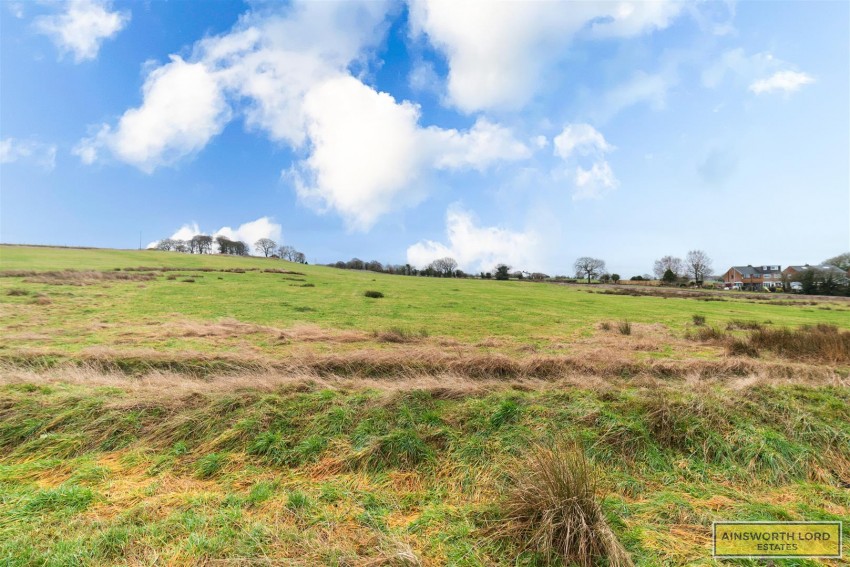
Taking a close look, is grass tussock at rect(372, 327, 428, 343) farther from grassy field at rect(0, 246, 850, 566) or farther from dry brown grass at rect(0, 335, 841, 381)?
dry brown grass at rect(0, 335, 841, 381)

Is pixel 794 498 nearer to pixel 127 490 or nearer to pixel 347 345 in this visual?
pixel 127 490

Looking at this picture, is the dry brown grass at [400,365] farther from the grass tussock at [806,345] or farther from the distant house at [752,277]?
the distant house at [752,277]

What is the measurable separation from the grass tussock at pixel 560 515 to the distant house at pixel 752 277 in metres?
165

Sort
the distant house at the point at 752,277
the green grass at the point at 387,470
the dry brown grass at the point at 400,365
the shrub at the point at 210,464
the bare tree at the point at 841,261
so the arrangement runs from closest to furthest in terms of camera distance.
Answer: the green grass at the point at 387,470
the shrub at the point at 210,464
the dry brown grass at the point at 400,365
the bare tree at the point at 841,261
the distant house at the point at 752,277

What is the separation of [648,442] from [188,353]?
44.5 ft

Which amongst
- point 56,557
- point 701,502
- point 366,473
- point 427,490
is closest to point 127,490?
point 56,557

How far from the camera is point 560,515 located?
4324mm

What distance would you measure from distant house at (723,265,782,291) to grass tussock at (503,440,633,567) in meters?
165

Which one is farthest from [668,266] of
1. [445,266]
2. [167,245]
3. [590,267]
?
[167,245]

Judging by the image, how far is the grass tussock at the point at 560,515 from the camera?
4.05m

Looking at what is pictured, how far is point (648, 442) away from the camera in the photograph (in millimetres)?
6691

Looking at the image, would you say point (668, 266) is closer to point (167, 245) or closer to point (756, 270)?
point (756, 270)

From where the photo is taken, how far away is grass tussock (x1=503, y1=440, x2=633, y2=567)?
405 cm

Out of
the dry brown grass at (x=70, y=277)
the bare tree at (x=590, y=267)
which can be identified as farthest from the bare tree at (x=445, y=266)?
the dry brown grass at (x=70, y=277)
